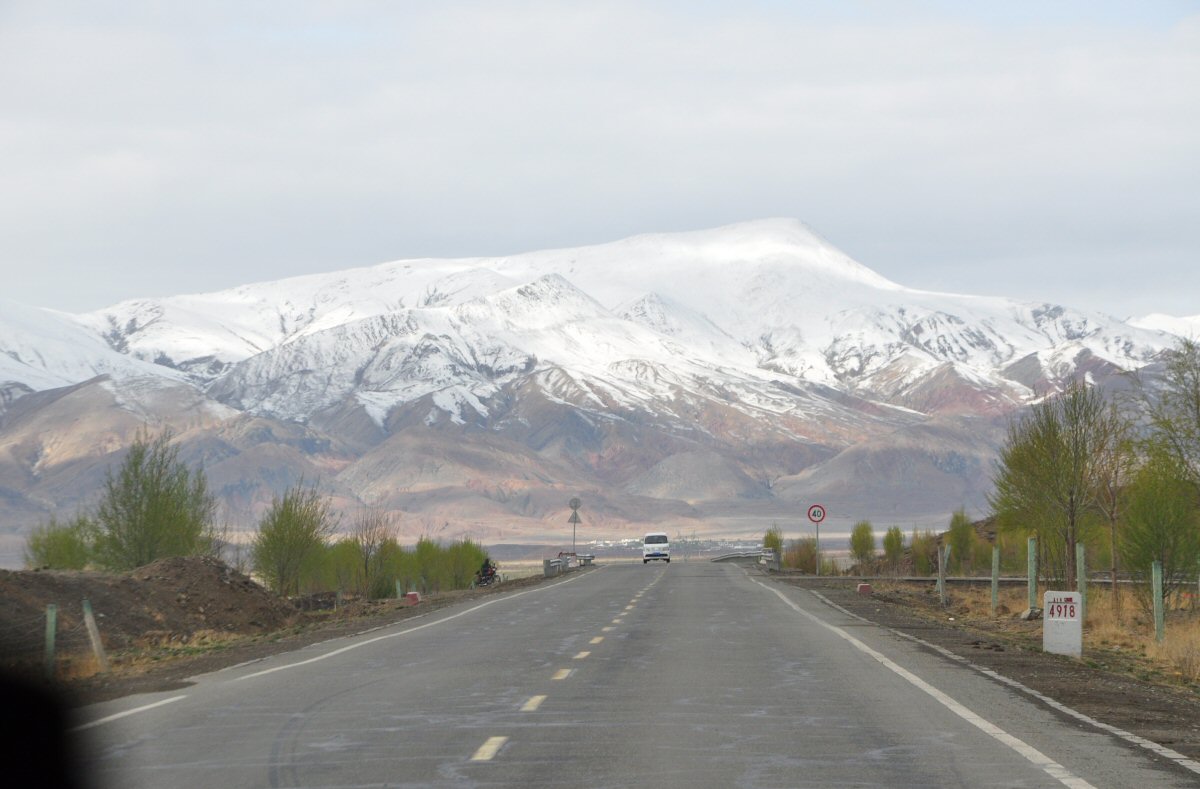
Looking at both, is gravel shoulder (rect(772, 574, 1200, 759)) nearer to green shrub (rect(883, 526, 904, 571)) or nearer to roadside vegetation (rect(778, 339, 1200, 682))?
roadside vegetation (rect(778, 339, 1200, 682))

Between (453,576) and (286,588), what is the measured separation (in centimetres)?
3328

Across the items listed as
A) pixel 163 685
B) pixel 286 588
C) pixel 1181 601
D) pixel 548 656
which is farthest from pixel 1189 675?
pixel 286 588

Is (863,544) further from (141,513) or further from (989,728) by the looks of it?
(989,728)

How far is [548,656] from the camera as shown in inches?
870

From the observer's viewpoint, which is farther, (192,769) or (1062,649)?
(1062,649)

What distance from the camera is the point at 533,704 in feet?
50.9

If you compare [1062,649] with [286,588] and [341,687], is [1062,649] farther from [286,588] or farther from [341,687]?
[286,588]

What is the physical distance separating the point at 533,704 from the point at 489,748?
10.6 ft

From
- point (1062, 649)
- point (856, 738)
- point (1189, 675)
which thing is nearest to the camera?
point (856, 738)

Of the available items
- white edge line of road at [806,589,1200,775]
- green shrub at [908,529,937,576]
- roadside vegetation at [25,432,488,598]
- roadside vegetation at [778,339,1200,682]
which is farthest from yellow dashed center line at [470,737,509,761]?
green shrub at [908,529,937,576]

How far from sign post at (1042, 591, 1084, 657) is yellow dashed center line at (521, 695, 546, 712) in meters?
10.3

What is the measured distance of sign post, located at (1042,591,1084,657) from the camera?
924 inches

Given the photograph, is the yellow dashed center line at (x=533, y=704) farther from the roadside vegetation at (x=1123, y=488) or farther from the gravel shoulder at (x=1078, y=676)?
the roadside vegetation at (x=1123, y=488)

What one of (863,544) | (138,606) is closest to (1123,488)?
(138,606)
